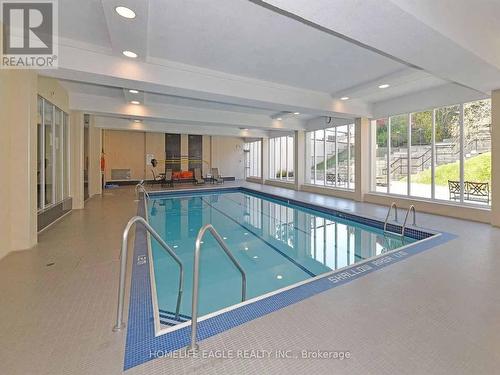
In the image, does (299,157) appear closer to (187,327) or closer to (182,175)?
(182,175)

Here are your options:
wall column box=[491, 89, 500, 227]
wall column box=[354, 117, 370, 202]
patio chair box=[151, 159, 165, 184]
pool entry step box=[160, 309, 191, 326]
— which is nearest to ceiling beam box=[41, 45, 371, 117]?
wall column box=[354, 117, 370, 202]

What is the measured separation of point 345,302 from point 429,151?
5.95 m

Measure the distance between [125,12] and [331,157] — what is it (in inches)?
339

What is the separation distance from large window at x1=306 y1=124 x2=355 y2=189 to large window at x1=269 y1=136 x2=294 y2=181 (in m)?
1.73

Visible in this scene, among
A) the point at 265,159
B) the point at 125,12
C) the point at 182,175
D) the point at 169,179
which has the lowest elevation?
the point at 169,179

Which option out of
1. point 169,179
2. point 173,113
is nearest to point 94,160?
point 173,113

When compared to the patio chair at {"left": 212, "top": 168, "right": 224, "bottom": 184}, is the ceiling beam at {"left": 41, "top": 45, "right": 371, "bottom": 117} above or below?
above

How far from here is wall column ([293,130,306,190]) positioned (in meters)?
11.1

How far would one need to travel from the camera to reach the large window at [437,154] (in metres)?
5.77

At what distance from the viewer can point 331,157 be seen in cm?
1017

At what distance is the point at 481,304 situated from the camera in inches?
91.7

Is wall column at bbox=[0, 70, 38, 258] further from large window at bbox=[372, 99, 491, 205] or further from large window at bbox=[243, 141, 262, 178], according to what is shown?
large window at bbox=[243, 141, 262, 178]

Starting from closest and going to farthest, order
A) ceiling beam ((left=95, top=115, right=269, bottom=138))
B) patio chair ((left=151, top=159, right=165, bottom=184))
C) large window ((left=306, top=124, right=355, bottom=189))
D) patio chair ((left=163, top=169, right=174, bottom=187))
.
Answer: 1. large window ((left=306, top=124, right=355, bottom=189))
2. ceiling beam ((left=95, top=115, right=269, bottom=138))
3. patio chair ((left=163, top=169, right=174, bottom=187))
4. patio chair ((left=151, top=159, right=165, bottom=184))

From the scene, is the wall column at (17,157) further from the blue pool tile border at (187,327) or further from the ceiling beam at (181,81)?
the blue pool tile border at (187,327)
